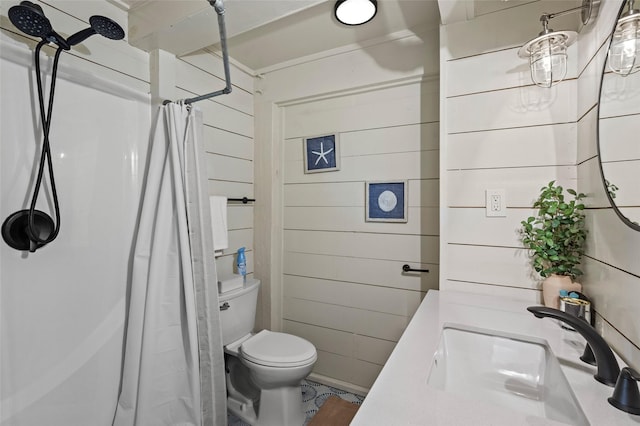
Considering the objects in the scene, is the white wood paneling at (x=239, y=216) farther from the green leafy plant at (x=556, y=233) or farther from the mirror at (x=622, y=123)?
the mirror at (x=622, y=123)

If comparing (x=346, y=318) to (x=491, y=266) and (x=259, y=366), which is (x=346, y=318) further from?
(x=491, y=266)

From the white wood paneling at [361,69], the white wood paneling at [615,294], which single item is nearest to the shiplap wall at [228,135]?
the white wood paneling at [361,69]

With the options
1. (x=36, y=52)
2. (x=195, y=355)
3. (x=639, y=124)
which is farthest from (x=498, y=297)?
(x=36, y=52)

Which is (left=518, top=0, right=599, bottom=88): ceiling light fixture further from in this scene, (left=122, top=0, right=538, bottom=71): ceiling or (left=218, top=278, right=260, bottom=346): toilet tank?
(left=218, top=278, right=260, bottom=346): toilet tank

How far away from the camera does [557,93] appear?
1.19 metres

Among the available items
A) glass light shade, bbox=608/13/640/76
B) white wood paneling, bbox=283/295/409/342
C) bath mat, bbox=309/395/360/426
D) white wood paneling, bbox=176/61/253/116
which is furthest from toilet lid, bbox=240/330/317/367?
glass light shade, bbox=608/13/640/76

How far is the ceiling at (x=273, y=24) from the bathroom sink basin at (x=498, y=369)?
1.29m

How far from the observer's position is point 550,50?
1.07 meters

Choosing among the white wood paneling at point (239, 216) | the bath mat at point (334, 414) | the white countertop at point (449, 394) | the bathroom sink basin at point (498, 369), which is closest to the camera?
the white countertop at point (449, 394)

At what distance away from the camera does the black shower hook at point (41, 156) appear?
989 millimetres

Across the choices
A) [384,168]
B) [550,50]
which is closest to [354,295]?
[384,168]

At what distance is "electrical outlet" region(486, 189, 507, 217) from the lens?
4.13 feet

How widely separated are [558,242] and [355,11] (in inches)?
54.7

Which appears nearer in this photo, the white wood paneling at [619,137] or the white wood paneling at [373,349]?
the white wood paneling at [619,137]
